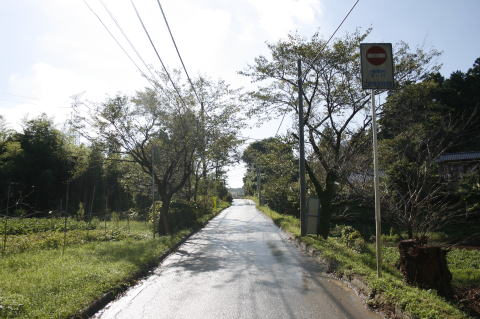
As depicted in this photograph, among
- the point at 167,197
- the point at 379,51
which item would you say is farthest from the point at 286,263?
the point at 167,197

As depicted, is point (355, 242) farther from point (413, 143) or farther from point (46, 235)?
point (46, 235)

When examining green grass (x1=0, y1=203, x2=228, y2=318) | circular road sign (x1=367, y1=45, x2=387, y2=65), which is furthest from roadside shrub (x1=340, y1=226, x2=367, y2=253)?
circular road sign (x1=367, y1=45, x2=387, y2=65)

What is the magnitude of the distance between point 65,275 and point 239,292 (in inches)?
141

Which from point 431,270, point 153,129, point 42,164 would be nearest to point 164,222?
point 153,129

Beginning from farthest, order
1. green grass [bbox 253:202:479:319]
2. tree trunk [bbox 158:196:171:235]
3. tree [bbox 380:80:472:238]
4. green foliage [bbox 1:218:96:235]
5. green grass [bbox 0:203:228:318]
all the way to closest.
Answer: tree trunk [bbox 158:196:171:235], green foliage [bbox 1:218:96:235], tree [bbox 380:80:472:238], green grass [bbox 0:203:228:318], green grass [bbox 253:202:479:319]

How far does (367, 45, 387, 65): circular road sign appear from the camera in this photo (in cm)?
776

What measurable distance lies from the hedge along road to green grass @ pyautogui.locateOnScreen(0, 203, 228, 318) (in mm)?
441

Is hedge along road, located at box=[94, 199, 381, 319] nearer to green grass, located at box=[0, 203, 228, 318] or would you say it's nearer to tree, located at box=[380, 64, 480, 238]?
green grass, located at box=[0, 203, 228, 318]

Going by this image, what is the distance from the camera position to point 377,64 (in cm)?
779

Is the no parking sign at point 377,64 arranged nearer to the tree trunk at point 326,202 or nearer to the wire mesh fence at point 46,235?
the tree trunk at point 326,202

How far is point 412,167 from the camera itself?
11.0 meters

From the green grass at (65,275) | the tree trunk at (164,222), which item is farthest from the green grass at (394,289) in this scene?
the tree trunk at (164,222)

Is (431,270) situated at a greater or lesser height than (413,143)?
lesser

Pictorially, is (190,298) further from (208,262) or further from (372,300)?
(208,262)
